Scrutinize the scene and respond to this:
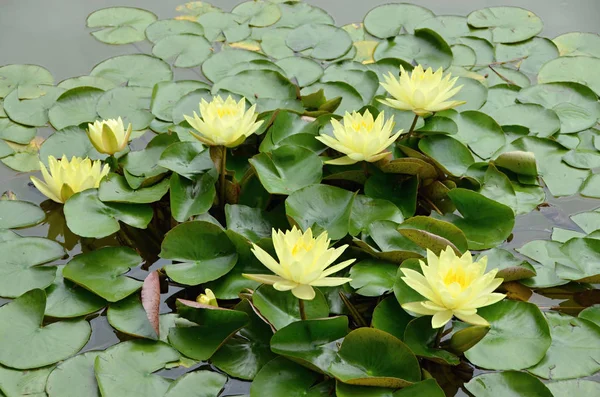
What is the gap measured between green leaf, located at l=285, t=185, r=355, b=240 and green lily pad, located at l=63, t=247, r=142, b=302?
550mm

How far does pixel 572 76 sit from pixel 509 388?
1.85m

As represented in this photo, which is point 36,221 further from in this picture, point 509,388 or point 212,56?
point 509,388

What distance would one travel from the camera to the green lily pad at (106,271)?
2.17 m

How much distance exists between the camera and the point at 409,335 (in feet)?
6.40

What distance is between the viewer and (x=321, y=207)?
2277 millimetres

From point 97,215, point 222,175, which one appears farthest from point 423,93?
point 97,215

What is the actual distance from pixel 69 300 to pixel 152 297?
0.28 meters

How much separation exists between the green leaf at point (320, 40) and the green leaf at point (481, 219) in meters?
1.27

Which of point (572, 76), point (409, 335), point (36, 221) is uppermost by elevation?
point (572, 76)

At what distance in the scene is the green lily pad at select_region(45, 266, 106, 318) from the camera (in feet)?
7.02

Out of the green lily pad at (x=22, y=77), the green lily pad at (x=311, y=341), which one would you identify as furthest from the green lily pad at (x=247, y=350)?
the green lily pad at (x=22, y=77)

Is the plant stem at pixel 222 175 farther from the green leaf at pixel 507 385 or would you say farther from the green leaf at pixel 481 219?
the green leaf at pixel 507 385

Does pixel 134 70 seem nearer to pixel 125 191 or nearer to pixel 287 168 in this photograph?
pixel 125 191

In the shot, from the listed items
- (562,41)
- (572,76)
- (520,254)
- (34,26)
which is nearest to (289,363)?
(520,254)
